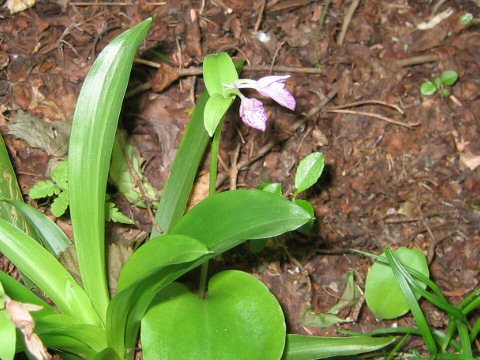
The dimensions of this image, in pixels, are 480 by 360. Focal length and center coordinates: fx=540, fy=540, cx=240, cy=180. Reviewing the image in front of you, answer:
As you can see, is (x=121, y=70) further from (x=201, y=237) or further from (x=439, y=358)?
(x=439, y=358)

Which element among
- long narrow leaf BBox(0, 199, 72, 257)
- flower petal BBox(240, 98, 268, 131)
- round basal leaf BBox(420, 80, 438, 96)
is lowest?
long narrow leaf BBox(0, 199, 72, 257)

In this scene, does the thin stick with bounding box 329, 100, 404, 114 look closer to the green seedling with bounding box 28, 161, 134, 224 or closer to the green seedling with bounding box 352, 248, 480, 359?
the green seedling with bounding box 352, 248, 480, 359

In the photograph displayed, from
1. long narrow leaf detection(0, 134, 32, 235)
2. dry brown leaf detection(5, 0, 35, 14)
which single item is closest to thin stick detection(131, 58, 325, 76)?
dry brown leaf detection(5, 0, 35, 14)

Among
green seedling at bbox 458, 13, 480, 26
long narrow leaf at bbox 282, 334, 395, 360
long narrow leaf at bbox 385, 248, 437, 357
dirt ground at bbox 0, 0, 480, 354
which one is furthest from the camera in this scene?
green seedling at bbox 458, 13, 480, 26

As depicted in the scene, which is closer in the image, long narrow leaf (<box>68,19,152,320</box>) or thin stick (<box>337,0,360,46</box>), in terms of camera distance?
long narrow leaf (<box>68,19,152,320</box>)

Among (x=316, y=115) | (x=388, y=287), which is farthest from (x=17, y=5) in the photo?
(x=388, y=287)

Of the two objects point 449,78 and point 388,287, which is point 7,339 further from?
point 449,78

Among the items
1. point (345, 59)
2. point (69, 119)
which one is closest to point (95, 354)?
point (69, 119)
